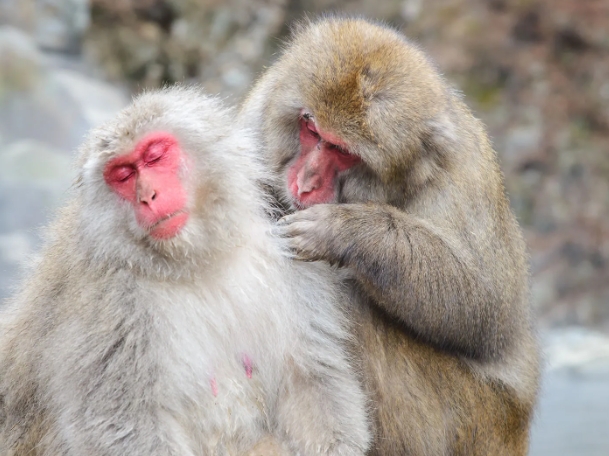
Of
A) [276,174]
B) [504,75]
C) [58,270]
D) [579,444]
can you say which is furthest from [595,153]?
[58,270]

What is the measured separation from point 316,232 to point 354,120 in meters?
0.51

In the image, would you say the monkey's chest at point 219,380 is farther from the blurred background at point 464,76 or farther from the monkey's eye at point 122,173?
the blurred background at point 464,76

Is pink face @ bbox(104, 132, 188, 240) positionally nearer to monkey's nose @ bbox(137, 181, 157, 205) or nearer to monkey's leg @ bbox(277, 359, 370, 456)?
monkey's nose @ bbox(137, 181, 157, 205)

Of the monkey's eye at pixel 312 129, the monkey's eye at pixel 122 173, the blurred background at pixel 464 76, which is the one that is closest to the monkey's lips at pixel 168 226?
the monkey's eye at pixel 122 173

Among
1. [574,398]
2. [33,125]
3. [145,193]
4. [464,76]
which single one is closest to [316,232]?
[145,193]

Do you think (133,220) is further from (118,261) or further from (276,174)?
(276,174)

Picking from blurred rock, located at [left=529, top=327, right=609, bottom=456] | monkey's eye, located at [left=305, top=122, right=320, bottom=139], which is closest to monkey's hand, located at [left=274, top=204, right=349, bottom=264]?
monkey's eye, located at [left=305, top=122, right=320, bottom=139]

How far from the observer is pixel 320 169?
3.81 meters

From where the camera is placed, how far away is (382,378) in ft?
12.3

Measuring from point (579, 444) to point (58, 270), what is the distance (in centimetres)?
479

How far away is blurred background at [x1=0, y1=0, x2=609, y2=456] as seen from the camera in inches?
→ 416

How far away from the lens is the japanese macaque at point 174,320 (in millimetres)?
3248

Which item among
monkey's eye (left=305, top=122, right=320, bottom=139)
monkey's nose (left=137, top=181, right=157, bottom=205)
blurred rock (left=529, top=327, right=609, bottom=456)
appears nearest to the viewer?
monkey's nose (left=137, top=181, right=157, bottom=205)

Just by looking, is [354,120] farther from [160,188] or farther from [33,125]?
[33,125]
